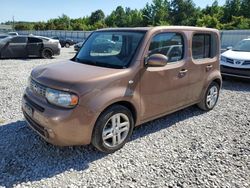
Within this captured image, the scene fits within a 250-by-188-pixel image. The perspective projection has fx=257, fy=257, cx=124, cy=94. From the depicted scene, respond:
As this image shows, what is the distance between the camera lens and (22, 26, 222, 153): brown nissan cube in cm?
317

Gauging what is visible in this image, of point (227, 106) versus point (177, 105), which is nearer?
point (177, 105)

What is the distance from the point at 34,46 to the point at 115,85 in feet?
41.9

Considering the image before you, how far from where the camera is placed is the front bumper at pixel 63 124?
122 inches

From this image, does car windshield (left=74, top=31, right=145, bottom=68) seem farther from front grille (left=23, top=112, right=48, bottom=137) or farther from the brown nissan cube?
front grille (left=23, top=112, right=48, bottom=137)

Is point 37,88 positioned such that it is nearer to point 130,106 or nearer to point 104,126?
point 104,126

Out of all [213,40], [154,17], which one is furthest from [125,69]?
[154,17]

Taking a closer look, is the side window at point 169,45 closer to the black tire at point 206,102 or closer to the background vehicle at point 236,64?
the black tire at point 206,102

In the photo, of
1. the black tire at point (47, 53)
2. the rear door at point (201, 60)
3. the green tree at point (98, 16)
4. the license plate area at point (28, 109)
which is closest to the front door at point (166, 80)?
the rear door at point (201, 60)

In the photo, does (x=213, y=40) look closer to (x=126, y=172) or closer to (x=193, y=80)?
(x=193, y=80)

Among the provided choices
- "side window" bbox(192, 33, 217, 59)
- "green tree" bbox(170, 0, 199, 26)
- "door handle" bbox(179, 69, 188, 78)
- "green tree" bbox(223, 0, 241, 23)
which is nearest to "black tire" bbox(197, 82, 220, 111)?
"side window" bbox(192, 33, 217, 59)

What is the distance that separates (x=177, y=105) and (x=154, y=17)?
7091 centimetres

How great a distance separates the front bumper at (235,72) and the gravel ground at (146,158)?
3.37m

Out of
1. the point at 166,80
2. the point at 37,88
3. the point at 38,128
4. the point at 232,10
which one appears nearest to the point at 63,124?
the point at 38,128

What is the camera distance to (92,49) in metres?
4.32
